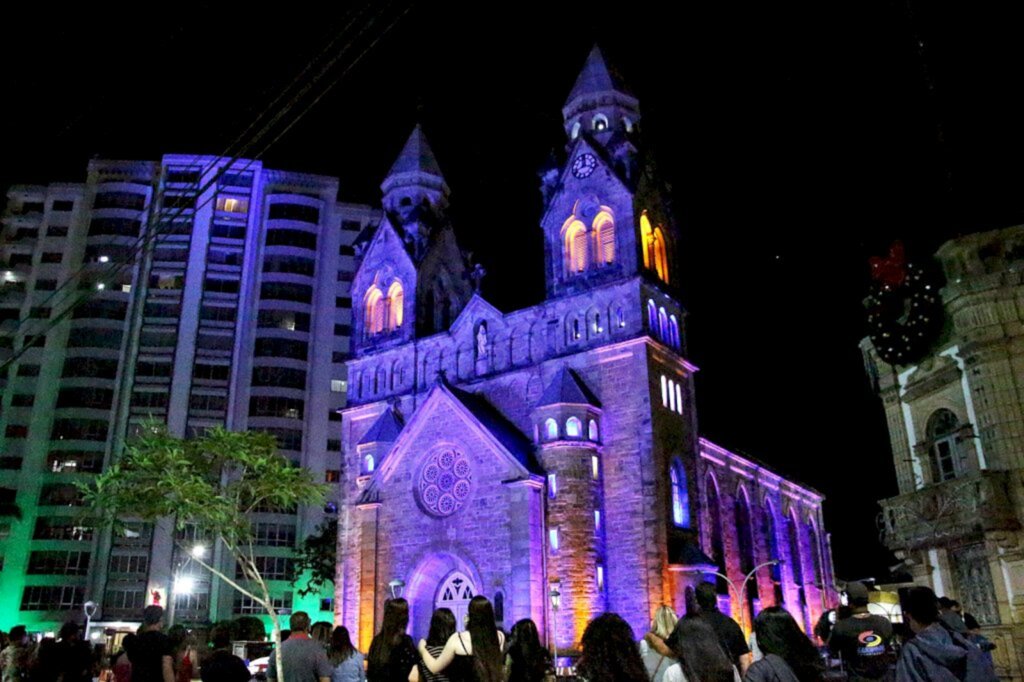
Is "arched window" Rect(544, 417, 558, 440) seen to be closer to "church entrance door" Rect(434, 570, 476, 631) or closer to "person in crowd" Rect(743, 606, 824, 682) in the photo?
"church entrance door" Rect(434, 570, 476, 631)

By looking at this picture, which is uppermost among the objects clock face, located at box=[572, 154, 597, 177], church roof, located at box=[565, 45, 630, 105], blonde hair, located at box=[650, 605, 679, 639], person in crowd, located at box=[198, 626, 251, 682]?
church roof, located at box=[565, 45, 630, 105]

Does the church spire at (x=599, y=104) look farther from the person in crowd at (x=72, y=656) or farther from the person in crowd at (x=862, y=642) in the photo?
the person in crowd at (x=72, y=656)

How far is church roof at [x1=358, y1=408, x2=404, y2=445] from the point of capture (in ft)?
126

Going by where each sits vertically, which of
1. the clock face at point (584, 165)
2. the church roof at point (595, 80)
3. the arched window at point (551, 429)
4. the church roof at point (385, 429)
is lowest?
the arched window at point (551, 429)

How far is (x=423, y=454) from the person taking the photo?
36.4 m

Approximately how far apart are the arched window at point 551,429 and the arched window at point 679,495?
526cm

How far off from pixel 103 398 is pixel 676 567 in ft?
182

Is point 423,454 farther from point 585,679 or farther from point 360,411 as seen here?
point 585,679

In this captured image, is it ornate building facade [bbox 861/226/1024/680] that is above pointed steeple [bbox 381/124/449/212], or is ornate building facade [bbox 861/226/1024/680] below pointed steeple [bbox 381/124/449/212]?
below

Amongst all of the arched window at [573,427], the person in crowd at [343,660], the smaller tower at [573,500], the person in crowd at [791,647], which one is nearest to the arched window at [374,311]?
the smaller tower at [573,500]

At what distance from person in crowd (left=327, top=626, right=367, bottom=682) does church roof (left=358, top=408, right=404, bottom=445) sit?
29.0 m

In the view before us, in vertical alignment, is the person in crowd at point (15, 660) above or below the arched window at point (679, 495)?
below

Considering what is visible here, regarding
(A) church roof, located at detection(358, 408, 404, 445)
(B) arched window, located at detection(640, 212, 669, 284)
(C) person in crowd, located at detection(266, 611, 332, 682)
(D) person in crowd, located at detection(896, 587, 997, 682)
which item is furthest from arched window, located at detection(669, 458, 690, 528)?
(D) person in crowd, located at detection(896, 587, 997, 682)

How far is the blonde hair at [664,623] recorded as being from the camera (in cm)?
743
